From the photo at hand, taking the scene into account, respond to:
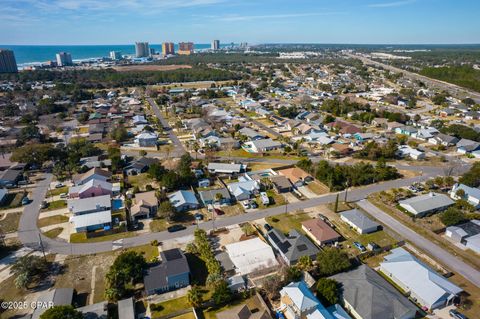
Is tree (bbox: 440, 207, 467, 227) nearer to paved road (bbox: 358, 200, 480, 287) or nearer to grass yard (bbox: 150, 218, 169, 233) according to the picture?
paved road (bbox: 358, 200, 480, 287)

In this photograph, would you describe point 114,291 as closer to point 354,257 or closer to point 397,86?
point 354,257

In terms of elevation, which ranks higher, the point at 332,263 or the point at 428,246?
the point at 332,263

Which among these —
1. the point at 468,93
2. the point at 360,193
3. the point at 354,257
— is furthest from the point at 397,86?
the point at 354,257

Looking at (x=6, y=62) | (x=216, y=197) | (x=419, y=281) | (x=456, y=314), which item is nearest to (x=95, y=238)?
(x=216, y=197)

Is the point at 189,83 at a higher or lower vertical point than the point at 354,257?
higher

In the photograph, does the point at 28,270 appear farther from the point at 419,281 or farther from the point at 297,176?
the point at 297,176

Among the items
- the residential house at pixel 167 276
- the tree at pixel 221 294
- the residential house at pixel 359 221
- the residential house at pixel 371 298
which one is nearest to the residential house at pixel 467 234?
the residential house at pixel 359 221

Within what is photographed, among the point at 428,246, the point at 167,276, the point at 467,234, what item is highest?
the point at 167,276

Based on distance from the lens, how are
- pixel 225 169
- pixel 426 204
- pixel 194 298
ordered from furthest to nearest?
1. pixel 225 169
2. pixel 426 204
3. pixel 194 298
